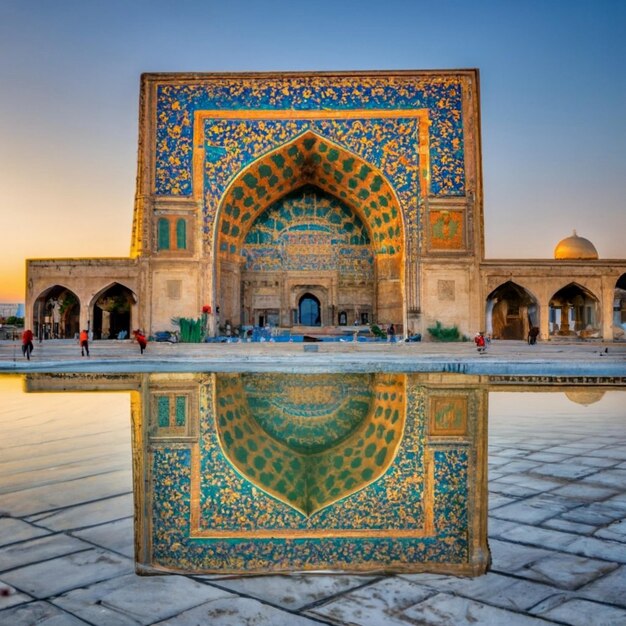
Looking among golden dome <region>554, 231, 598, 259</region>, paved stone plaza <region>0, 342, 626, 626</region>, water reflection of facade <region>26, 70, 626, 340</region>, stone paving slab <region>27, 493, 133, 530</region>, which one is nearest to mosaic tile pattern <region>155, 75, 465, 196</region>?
water reflection of facade <region>26, 70, 626, 340</region>

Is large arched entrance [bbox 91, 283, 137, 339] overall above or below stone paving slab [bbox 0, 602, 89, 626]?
above

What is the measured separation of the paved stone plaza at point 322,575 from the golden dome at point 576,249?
17.6 metres

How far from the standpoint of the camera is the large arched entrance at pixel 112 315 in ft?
56.2

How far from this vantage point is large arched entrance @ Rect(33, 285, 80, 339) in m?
14.9

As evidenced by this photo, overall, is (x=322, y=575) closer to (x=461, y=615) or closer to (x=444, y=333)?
(x=461, y=615)

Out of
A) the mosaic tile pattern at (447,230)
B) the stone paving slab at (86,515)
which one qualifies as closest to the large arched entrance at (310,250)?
the mosaic tile pattern at (447,230)

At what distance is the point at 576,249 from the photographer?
1873 cm

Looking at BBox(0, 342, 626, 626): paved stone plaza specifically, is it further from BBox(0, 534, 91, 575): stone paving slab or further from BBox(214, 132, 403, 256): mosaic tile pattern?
BBox(214, 132, 403, 256): mosaic tile pattern

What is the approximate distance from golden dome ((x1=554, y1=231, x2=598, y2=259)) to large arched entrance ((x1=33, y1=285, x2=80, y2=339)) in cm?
1306

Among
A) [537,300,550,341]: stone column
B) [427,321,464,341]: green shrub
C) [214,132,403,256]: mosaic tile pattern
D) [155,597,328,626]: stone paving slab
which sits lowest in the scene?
[155,597,328,626]: stone paving slab

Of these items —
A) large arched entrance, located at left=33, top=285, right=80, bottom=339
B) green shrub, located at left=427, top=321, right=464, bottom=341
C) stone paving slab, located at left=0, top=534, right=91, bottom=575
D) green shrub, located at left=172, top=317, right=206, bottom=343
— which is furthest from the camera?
large arched entrance, located at left=33, top=285, right=80, bottom=339

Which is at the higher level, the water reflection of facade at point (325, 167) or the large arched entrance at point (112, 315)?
the water reflection of facade at point (325, 167)

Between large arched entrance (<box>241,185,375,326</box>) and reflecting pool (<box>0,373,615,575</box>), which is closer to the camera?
reflecting pool (<box>0,373,615,575</box>)

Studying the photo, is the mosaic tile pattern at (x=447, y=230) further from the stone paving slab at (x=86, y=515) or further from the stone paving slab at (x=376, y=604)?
the stone paving slab at (x=376, y=604)
